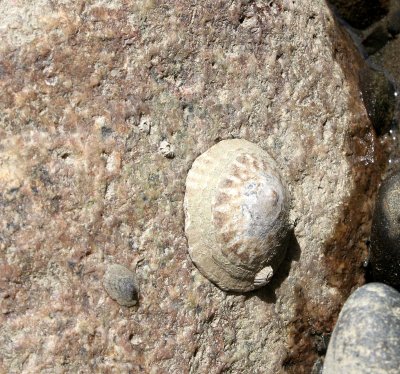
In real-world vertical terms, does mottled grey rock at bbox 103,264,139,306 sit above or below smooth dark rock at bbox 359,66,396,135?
below

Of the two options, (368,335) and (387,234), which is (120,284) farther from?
(387,234)

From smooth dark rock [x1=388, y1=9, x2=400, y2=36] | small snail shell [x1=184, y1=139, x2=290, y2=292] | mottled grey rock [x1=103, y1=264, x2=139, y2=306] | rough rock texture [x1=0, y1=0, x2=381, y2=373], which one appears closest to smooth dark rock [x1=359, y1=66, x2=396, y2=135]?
rough rock texture [x1=0, y1=0, x2=381, y2=373]

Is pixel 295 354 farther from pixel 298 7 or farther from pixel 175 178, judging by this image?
pixel 298 7

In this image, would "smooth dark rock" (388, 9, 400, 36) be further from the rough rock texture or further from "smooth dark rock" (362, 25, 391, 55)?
the rough rock texture

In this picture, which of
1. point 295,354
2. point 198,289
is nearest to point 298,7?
point 198,289

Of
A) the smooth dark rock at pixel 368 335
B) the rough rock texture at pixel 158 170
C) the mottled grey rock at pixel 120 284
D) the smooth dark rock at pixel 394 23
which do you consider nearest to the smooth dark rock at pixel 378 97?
the rough rock texture at pixel 158 170

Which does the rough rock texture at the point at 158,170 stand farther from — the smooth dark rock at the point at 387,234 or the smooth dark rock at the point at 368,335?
the smooth dark rock at the point at 368,335
